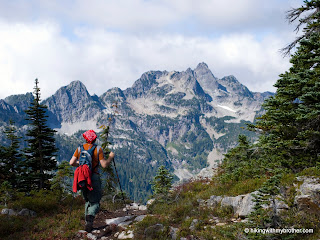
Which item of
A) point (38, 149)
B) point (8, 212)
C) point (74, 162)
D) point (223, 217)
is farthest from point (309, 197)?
point (38, 149)

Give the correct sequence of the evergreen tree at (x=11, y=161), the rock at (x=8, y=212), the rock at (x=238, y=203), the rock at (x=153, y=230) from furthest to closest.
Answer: the evergreen tree at (x=11, y=161) < the rock at (x=8, y=212) < the rock at (x=238, y=203) < the rock at (x=153, y=230)

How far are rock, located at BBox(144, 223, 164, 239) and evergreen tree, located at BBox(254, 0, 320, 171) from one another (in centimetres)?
617

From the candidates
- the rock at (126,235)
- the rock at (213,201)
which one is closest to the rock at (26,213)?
the rock at (126,235)

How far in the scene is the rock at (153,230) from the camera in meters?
6.83

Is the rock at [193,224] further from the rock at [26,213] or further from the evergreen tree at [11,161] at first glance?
the evergreen tree at [11,161]

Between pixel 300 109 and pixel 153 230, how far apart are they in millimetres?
7647

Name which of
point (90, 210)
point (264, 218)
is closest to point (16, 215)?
point (90, 210)

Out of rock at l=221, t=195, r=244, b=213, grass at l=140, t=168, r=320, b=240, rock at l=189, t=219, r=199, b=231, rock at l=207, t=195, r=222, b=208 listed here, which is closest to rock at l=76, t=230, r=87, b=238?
Answer: grass at l=140, t=168, r=320, b=240

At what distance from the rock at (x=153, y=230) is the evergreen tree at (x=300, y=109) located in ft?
20.2

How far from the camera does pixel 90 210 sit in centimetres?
752

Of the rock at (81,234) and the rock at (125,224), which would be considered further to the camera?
the rock at (125,224)

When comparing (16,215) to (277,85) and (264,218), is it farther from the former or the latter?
(277,85)

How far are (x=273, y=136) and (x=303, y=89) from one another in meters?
2.65

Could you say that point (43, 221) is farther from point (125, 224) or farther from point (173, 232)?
point (173, 232)
